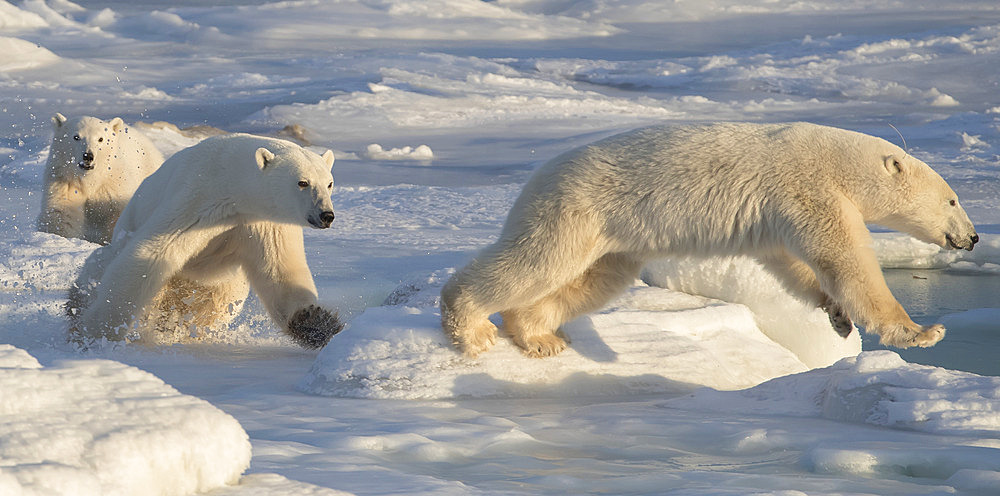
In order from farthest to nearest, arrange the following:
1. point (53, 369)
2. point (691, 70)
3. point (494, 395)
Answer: point (691, 70) → point (494, 395) → point (53, 369)

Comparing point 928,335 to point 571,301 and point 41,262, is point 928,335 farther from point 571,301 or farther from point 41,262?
point 41,262

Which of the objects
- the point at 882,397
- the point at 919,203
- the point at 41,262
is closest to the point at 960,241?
the point at 919,203

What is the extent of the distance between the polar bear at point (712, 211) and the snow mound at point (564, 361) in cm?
12

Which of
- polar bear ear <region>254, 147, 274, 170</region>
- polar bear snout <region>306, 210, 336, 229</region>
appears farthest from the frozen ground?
polar bear ear <region>254, 147, 274, 170</region>

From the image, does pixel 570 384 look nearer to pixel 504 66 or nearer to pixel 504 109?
pixel 504 109

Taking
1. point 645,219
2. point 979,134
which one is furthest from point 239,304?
point 979,134

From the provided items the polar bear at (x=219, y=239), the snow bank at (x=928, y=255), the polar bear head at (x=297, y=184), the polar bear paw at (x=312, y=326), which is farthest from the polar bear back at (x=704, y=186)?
the snow bank at (x=928, y=255)

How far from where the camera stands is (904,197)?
3551 millimetres

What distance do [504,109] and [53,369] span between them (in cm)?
2261

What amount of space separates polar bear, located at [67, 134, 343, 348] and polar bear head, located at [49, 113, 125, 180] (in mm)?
2049

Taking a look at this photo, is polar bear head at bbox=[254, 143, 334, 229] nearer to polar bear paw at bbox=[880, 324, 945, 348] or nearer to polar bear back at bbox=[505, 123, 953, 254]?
polar bear back at bbox=[505, 123, 953, 254]

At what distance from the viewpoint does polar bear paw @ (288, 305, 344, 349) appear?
14.9 feet

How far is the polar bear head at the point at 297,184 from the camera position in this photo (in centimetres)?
418

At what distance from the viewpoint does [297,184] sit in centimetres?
421
